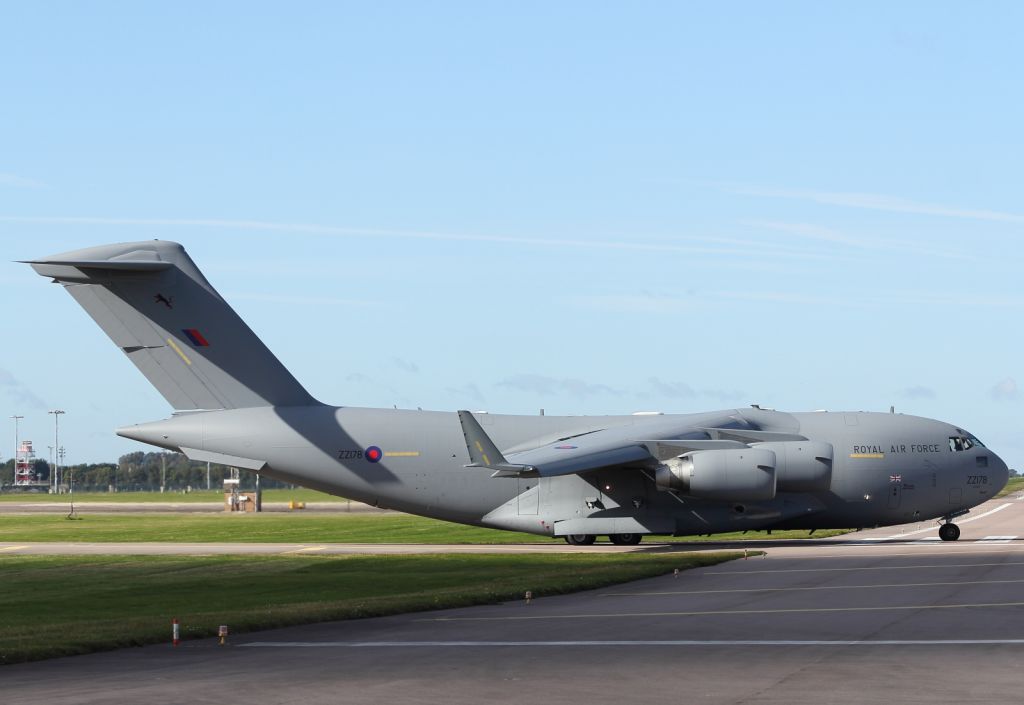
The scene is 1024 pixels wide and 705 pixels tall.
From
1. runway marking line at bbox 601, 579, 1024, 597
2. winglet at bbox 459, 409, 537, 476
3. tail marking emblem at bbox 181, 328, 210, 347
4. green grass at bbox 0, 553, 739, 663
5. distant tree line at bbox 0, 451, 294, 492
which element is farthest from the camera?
distant tree line at bbox 0, 451, 294, 492

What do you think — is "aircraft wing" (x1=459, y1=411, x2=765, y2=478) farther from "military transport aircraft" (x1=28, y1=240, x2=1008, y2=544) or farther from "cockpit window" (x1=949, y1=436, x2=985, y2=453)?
"cockpit window" (x1=949, y1=436, x2=985, y2=453)

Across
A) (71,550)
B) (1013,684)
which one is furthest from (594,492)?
(1013,684)

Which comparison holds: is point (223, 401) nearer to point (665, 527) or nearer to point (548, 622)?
point (665, 527)

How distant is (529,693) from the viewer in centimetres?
1220

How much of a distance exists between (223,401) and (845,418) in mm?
17178

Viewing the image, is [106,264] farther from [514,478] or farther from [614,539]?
[614,539]

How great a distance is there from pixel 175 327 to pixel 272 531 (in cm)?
1222

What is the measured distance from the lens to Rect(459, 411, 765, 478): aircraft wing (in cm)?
3106

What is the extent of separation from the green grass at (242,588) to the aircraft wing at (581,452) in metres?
2.15

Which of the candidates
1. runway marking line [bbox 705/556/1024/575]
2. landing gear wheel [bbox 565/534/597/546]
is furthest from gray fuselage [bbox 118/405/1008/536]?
runway marking line [bbox 705/556/1024/575]

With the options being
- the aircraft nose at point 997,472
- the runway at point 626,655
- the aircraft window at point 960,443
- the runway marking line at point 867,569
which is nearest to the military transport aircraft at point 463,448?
the aircraft window at point 960,443

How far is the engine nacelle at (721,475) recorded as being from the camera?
110 feet

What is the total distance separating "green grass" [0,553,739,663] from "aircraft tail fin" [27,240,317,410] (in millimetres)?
4614

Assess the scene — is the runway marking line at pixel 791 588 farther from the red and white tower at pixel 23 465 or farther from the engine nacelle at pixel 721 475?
the red and white tower at pixel 23 465
